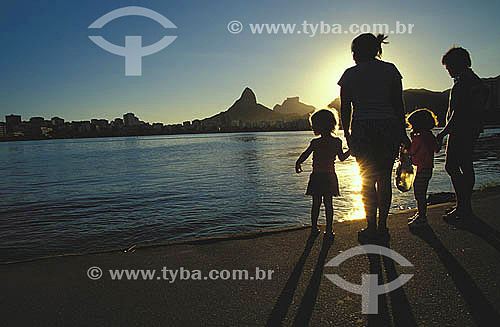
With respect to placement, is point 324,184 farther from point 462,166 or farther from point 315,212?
Answer: point 462,166

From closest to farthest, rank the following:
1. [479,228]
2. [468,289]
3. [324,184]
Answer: [468,289] → [479,228] → [324,184]

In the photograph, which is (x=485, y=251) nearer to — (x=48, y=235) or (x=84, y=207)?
(x=48, y=235)

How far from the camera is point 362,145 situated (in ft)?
14.1

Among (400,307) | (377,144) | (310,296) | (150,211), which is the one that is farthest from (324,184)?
(150,211)

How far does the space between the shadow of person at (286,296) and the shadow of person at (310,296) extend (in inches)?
4.2

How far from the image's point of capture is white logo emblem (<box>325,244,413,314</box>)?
8.89 feet

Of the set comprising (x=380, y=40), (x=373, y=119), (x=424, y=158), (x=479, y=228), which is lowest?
(x=479, y=228)

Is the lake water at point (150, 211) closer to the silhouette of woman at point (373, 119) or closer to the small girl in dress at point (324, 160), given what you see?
the small girl in dress at point (324, 160)

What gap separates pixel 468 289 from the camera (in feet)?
9.27

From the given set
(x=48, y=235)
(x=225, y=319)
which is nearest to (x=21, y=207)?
(x=48, y=235)

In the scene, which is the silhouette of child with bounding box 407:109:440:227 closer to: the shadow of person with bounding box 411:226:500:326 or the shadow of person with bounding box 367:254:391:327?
the shadow of person with bounding box 411:226:500:326

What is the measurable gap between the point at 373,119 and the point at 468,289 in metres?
2.11

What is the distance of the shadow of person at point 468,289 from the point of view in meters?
2.40

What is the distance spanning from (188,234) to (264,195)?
4457 mm
